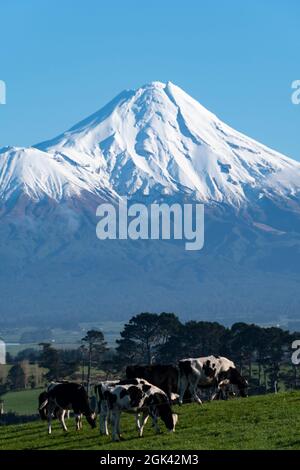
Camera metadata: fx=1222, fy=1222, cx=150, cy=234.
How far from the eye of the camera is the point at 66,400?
2927 cm

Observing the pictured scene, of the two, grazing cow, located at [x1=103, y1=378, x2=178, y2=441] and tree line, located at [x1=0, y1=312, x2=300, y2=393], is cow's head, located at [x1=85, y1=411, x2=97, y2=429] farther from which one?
tree line, located at [x1=0, y1=312, x2=300, y2=393]

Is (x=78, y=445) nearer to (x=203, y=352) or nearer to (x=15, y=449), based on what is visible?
(x=15, y=449)

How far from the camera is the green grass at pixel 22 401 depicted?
6766 centimetres

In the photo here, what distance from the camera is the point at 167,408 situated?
26.6 meters

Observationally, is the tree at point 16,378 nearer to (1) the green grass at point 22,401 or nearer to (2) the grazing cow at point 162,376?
(1) the green grass at point 22,401

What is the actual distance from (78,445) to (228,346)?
151 ft

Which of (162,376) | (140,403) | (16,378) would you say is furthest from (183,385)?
(16,378)

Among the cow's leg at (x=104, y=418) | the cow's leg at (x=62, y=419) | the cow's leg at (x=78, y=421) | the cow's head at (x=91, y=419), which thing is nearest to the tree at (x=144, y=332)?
the cow's leg at (x=62, y=419)

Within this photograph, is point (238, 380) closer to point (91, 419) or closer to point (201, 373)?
point (201, 373)

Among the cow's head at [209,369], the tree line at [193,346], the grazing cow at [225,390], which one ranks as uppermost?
the tree line at [193,346]

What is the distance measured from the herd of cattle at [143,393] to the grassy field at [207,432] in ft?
1.21

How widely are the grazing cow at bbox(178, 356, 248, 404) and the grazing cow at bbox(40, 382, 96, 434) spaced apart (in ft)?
12.5

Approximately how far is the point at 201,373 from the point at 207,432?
24.4 ft
